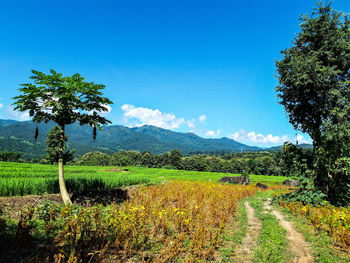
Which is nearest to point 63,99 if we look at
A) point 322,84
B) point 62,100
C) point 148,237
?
point 62,100

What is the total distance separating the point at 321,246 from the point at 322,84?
40.6 feet

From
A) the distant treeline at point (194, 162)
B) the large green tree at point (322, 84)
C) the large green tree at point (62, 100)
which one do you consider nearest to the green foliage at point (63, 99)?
the large green tree at point (62, 100)

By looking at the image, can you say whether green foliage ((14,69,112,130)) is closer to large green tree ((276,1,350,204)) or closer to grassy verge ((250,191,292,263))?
grassy verge ((250,191,292,263))

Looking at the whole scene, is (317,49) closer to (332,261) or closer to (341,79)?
(341,79)

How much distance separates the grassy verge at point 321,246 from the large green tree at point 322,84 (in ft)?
21.9

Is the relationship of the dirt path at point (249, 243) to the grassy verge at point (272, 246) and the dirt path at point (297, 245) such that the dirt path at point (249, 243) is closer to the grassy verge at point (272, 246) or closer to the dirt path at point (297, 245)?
the grassy verge at point (272, 246)

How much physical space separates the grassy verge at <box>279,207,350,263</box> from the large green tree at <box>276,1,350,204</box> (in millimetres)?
6673

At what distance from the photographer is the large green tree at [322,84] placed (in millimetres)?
14234

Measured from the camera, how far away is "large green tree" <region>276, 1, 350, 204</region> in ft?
46.7

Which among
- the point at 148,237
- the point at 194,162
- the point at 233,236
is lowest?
the point at 194,162

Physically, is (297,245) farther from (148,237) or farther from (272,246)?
(148,237)

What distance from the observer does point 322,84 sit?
14836 millimetres

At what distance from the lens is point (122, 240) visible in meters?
6.30

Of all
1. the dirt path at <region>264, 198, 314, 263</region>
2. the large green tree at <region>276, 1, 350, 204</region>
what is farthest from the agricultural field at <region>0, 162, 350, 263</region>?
the large green tree at <region>276, 1, 350, 204</region>
